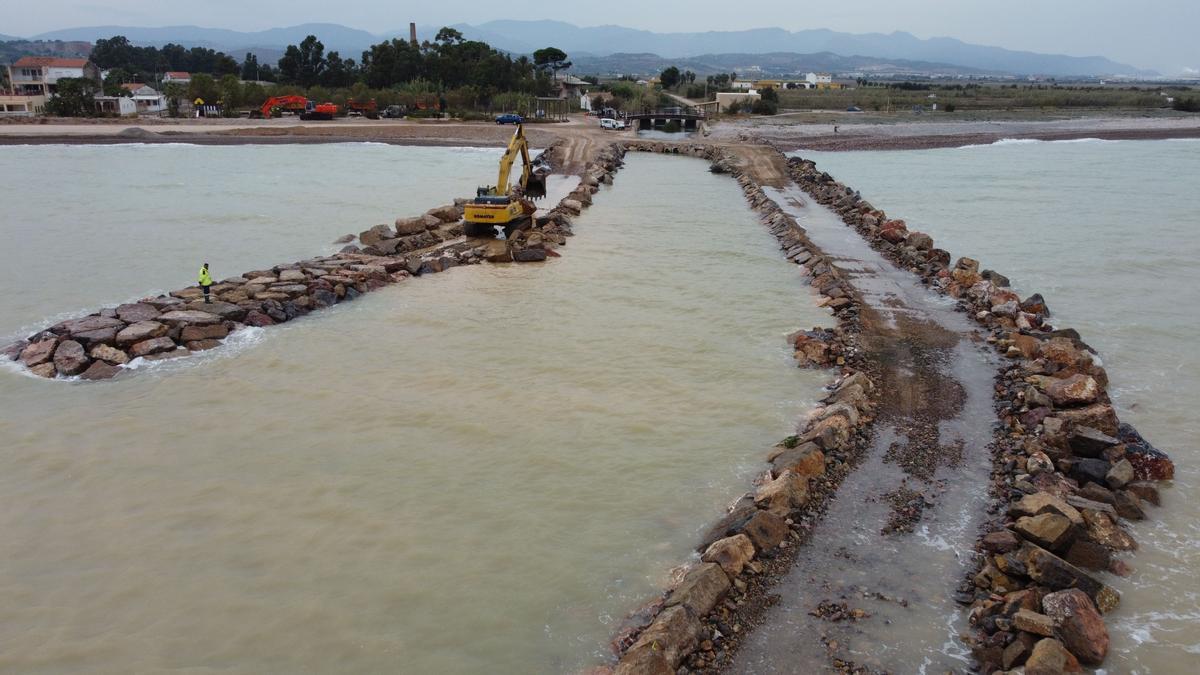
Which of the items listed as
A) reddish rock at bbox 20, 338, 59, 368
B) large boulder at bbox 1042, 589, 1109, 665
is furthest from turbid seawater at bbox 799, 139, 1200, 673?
reddish rock at bbox 20, 338, 59, 368

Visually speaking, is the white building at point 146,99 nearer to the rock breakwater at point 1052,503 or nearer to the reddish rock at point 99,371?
the reddish rock at point 99,371

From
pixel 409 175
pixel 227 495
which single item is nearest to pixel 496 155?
pixel 409 175

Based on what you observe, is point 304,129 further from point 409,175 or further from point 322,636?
point 322,636

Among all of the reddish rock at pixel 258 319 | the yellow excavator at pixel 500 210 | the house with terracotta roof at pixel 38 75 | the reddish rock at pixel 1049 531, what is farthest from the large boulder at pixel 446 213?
the house with terracotta roof at pixel 38 75

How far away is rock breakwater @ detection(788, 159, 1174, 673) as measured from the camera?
21.4ft

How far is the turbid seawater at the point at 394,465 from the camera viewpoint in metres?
7.11

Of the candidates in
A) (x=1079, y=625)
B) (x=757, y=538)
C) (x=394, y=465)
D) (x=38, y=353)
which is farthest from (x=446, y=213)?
(x=1079, y=625)

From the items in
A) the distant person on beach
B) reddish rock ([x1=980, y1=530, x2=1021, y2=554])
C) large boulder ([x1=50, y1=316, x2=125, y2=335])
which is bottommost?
reddish rock ([x1=980, y1=530, x2=1021, y2=554])

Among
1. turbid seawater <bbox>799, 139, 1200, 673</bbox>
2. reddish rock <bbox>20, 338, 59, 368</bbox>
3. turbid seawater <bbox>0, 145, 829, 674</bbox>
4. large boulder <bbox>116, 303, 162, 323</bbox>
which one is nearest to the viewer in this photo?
turbid seawater <bbox>0, 145, 829, 674</bbox>

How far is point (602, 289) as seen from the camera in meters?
17.8

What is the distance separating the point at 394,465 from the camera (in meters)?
9.87

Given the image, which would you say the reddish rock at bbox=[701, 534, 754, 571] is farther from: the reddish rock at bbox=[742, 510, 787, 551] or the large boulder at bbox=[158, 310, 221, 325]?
the large boulder at bbox=[158, 310, 221, 325]

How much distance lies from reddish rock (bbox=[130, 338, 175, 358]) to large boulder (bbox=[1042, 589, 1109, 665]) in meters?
12.9

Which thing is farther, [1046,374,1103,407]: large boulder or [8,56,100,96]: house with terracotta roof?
[8,56,100,96]: house with terracotta roof
